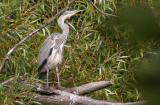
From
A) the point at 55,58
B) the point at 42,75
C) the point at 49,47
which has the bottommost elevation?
the point at 42,75

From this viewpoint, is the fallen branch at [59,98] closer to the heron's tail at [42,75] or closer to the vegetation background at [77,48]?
the vegetation background at [77,48]

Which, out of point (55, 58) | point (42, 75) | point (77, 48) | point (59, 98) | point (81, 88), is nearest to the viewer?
point (59, 98)

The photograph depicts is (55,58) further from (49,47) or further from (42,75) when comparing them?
(42,75)

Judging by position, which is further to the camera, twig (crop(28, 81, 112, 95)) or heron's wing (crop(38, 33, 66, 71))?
heron's wing (crop(38, 33, 66, 71))

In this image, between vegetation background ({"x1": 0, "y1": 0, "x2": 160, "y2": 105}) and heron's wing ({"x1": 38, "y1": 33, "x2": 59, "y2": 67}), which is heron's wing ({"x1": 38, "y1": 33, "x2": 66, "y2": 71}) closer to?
heron's wing ({"x1": 38, "y1": 33, "x2": 59, "y2": 67})

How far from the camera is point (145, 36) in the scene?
6.8 inches

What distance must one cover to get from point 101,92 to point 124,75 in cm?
42

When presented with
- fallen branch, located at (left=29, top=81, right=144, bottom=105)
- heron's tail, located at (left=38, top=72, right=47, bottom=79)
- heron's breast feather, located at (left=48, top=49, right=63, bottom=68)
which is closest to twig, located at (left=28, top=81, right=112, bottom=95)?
fallen branch, located at (left=29, top=81, right=144, bottom=105)

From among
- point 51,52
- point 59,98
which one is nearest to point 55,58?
point 51,52

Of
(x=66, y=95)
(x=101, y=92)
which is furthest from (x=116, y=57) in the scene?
(x=66, y=95)

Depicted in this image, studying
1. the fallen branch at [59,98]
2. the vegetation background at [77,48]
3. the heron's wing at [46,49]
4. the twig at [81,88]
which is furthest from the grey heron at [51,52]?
the fallen branch at [59,98]

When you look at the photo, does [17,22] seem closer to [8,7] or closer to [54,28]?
[8,7]

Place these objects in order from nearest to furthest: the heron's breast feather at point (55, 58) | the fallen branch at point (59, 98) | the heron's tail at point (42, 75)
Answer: the fallen branch at point (59, 98), the heron's breast feather at point (55, 58), the heron's tail at point (42, 75)

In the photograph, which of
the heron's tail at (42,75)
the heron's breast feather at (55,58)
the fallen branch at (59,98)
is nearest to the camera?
the fallen branch at (59,98)
